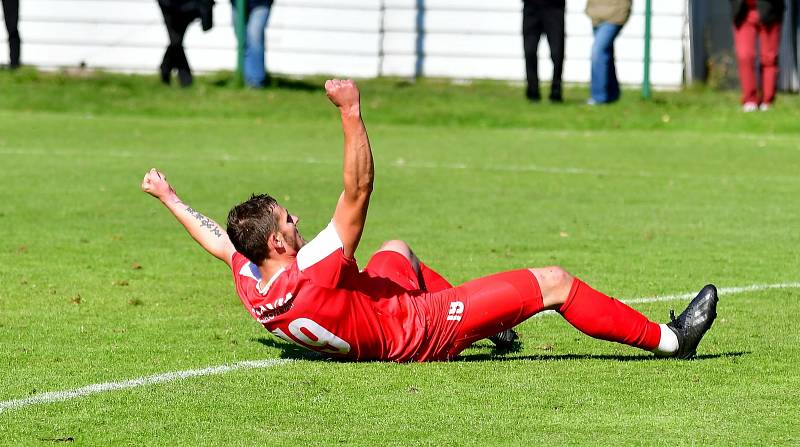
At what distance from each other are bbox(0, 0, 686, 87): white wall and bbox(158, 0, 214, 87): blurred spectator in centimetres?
379

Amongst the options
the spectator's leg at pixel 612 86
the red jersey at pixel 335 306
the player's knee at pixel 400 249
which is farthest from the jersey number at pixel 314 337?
the spectator's leg at pixel 612 86

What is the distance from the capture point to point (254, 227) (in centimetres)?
661

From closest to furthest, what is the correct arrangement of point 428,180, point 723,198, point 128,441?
point 128,441, point 723,198, point 428,180

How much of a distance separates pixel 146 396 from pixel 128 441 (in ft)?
2.47

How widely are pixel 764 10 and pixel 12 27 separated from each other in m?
11.5

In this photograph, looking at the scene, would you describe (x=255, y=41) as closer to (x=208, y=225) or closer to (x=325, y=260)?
(x=208, y=225)

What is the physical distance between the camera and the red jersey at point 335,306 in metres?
6.50

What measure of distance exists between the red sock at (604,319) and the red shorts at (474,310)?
16cm

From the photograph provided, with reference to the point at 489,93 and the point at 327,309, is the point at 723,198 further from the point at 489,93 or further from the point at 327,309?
the point at 489,93

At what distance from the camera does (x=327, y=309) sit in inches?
259

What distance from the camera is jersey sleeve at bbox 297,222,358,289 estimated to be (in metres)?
6.43

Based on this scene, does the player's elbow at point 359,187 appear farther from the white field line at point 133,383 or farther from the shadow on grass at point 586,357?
the shadow on grass at point 586,357

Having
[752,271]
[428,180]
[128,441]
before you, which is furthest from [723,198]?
[128,441]

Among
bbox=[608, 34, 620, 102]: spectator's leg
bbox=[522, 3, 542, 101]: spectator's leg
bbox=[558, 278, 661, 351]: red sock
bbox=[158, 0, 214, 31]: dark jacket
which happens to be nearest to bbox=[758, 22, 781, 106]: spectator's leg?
bbox=[608, 34, 620, 102]: spectator's leg
